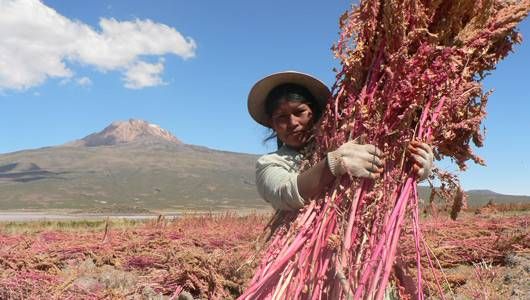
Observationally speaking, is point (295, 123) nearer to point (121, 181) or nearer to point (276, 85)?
point (276, 85)

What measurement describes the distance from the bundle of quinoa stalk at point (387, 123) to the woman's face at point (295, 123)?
18cm

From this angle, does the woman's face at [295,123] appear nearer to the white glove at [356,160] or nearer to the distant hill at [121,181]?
the white glove at [356,160]

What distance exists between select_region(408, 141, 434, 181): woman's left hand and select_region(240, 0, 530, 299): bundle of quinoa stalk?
0.03 meters

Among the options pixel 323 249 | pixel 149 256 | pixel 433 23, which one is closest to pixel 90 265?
pixel 149 256

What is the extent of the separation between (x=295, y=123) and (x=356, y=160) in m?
0.57

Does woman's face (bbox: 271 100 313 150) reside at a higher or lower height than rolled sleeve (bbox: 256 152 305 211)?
higher

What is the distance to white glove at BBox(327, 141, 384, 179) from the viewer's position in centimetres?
209

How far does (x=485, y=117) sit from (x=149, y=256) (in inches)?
199

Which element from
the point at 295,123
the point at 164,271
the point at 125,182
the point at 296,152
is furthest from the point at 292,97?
the point at 125,182

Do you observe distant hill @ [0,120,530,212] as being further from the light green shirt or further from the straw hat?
the light green shirt

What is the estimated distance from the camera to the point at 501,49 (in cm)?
242

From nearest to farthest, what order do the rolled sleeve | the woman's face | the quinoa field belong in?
the rolled sleeve
the woman's face
the quinoa field

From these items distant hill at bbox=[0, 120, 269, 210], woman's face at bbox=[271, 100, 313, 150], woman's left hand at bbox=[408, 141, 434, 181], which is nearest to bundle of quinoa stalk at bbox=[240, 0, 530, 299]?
woman's left hand at bbox=[408, 141, 434, 181]

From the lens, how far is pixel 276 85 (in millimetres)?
2799
